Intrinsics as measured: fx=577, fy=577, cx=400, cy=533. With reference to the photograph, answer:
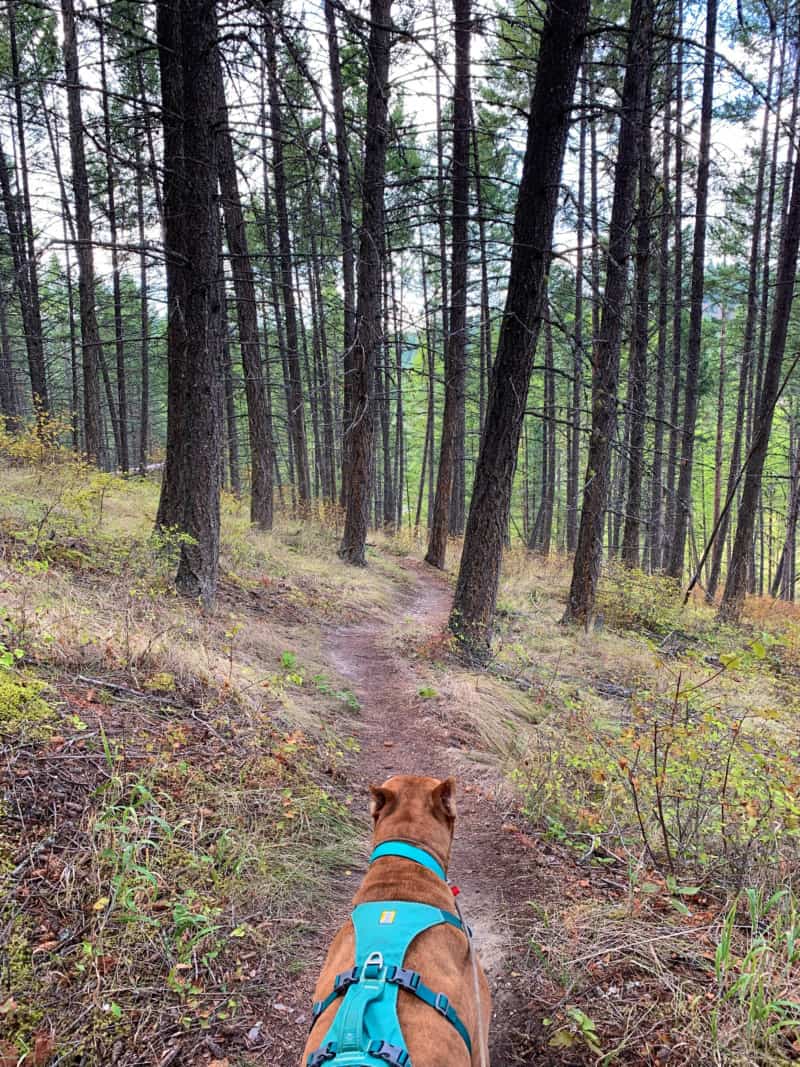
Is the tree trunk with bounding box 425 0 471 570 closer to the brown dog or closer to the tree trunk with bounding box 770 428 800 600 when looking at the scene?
the tree trunk with bounding box 770 428 800 600

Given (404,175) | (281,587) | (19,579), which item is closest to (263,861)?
(19,579)

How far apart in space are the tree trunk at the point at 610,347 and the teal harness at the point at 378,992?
290 inches

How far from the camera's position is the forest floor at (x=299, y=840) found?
236cm

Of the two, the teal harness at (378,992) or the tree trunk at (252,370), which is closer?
the teal harness at (378,992)

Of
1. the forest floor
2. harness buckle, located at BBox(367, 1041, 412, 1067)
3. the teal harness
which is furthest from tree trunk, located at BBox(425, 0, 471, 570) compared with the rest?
harness buckle, located at BBox(367, 1041, 412, 1067)

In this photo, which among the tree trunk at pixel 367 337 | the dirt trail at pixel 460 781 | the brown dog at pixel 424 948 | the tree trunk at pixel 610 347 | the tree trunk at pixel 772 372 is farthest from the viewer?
the tree trunk at pixel 772 372

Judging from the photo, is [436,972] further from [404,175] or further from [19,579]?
[404,175]

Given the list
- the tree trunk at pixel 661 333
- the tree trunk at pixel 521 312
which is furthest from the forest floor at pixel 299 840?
the tree trunk at pixel 661 333

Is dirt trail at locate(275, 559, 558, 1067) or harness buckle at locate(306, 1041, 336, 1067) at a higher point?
harness buckle at locate(306, 1041, 336, 1067)

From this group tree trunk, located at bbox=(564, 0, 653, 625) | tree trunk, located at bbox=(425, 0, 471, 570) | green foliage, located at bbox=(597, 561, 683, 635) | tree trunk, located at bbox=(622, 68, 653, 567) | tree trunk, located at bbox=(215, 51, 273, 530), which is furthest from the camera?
tree trunk, located at bbox=(215, 51, 273, 530)

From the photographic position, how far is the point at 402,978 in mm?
1765

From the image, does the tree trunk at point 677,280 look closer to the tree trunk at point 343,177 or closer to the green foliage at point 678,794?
the tree trunk at point 343,177

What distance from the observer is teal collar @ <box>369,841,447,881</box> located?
2457mm

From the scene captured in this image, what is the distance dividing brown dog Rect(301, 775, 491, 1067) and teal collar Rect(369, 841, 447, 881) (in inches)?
0.7
